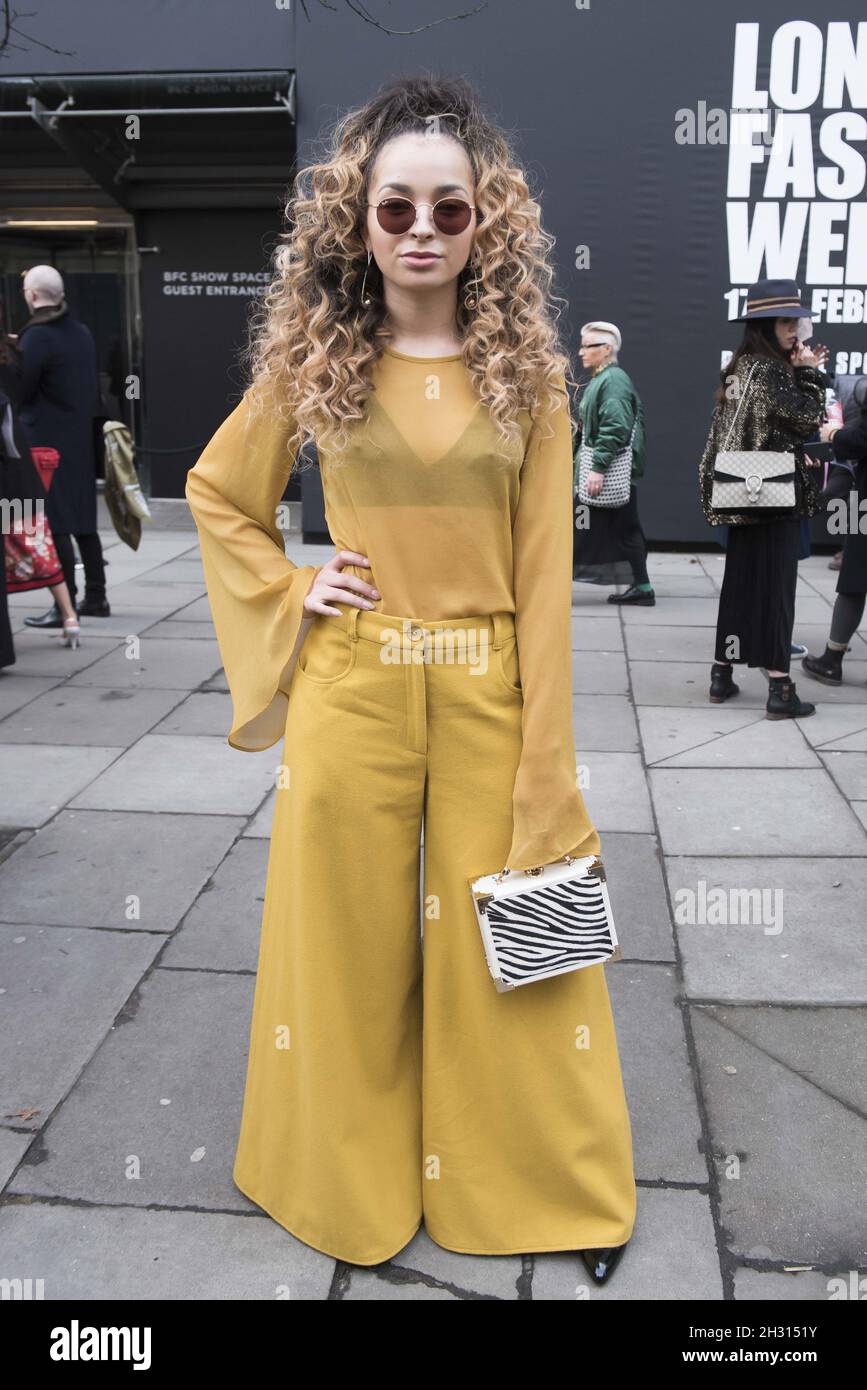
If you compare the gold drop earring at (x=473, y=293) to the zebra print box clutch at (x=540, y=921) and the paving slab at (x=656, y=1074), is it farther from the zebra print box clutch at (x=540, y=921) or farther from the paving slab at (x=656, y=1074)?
the paving slab at (x=656, y=1074)

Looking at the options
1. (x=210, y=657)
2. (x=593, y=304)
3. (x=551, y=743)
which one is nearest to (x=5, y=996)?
(x=551, y=743)

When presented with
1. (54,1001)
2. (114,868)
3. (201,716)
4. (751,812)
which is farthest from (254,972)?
(201,716)

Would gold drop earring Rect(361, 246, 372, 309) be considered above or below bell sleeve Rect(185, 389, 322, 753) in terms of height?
above

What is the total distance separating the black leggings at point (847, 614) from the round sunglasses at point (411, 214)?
17.1 feet

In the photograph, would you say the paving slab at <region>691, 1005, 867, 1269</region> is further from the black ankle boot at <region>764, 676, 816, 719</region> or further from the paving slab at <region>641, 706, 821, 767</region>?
the black ankle boot at <region>764, 676, 816, 719</region>

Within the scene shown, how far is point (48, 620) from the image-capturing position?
26.9ft

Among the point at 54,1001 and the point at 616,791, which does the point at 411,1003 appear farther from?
the point at 616,791

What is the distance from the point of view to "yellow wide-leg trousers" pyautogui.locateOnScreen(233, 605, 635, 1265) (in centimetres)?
236

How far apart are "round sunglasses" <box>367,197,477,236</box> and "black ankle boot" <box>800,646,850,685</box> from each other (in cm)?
535

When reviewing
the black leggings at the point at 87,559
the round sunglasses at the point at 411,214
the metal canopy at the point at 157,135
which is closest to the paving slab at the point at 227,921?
the round sunglasses at the point at 411,214


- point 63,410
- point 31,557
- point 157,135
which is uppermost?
point 157,135

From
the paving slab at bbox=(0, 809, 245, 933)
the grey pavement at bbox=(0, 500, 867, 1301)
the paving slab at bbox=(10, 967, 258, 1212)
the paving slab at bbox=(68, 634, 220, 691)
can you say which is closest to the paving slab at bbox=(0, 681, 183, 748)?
the grey pavement at bbox=(0, 500, 867, 1301)

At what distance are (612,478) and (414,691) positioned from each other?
6.75 m
